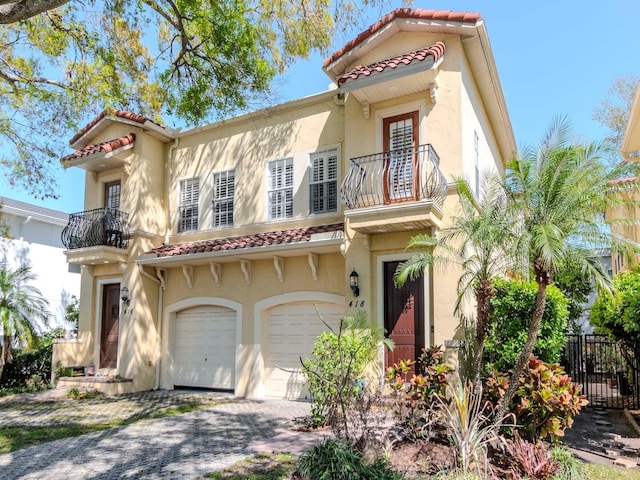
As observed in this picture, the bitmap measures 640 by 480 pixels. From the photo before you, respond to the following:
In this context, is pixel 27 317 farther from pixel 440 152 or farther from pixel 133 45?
pixel 440 152

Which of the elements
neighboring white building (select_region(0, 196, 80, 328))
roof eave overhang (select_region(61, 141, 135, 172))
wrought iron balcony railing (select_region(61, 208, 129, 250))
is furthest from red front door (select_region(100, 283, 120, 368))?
neighboring white building (select_region(0, 196, 80, 328))

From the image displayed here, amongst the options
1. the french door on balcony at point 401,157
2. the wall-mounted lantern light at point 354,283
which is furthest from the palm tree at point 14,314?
the french door on balcony at point 401,157

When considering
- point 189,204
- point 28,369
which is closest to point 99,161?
point 189,204

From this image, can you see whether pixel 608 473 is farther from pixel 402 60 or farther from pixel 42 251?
pixel 42 251

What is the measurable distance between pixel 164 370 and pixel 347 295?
7.18 m

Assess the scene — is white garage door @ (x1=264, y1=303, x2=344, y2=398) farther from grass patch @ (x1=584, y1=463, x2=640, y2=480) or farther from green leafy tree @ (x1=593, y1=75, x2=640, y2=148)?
green leafy tree @ (x1=593, y1=75, x2=640, y2=148)

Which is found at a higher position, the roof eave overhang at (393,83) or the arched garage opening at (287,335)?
the roof eave overhang at (393,83)

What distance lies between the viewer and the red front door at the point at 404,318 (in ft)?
36.1

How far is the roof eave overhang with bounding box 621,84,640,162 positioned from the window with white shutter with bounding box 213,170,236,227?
1039 centimetres

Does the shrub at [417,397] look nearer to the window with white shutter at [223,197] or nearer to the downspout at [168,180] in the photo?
the window with white shutter at [223,197]

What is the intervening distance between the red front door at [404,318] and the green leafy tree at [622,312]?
11.6 ft

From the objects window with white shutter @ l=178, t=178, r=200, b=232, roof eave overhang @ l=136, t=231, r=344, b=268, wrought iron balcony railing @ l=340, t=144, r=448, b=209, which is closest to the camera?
wrought iron balcony railing @ l=340, t=144, r=448, b=209

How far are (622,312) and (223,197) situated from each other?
1080 cm

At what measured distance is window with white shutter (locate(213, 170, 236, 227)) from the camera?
1512 centimetres
